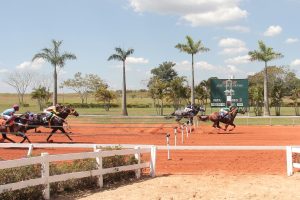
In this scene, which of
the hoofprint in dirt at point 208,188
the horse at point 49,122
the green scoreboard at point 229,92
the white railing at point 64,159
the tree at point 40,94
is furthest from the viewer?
the tree at point 40,94

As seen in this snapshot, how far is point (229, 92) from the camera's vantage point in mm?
35094

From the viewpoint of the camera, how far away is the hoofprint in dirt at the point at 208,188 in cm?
1028

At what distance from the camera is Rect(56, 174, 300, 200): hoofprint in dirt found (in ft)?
33.7

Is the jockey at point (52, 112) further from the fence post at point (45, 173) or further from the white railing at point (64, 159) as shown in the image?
the fence post at point (45, 173)

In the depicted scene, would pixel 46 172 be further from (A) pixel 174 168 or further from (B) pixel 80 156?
(A) pixel 174 168

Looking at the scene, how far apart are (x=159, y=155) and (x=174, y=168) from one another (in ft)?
9.43

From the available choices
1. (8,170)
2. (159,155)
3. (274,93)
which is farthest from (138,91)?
(8,170)

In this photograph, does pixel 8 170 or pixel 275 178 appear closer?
pixel 8 170

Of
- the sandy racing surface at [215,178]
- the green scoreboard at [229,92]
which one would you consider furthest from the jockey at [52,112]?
the green scoreboard at [229,92]

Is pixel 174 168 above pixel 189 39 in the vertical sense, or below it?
below

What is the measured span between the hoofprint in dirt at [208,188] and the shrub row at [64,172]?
1.65 ft

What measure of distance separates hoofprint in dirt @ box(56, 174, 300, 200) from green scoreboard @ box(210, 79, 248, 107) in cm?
2239

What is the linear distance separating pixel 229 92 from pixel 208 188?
2443cm

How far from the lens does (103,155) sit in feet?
39.0
